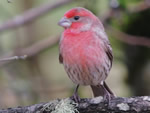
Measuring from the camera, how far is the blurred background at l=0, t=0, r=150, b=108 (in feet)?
22.8

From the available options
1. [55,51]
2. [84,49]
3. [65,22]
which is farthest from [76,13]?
[55,51]

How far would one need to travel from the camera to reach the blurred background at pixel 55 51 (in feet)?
22.8

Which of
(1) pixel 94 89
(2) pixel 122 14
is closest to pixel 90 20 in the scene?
(1) pixel 94 89

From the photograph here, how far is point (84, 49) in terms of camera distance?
16.1 ft

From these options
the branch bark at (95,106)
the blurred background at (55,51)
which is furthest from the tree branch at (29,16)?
the branch bark at (95,106)

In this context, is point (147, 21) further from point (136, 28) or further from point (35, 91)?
point (35, 91)

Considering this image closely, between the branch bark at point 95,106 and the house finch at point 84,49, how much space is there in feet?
0.84

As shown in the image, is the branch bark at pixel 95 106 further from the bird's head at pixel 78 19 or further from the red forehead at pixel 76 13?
the red forehead at pixel 76 13

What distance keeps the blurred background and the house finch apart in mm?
1729

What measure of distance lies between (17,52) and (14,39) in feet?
4.15

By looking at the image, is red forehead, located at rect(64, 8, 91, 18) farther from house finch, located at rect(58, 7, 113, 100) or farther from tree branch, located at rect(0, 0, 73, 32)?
tree branch, located at rect(0, 0, 73, 32)

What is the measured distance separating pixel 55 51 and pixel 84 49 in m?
3.32

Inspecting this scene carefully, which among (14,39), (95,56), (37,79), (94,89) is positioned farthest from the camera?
(14,39)

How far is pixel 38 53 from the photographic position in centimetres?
746
